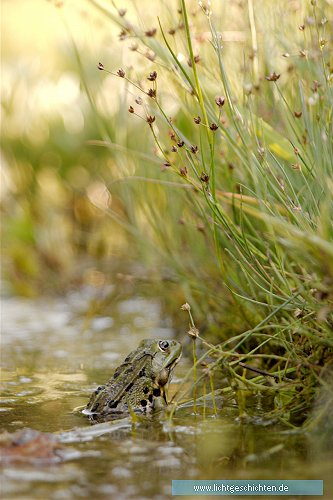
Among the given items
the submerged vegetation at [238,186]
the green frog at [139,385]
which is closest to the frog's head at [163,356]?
the green frog at [139,385]

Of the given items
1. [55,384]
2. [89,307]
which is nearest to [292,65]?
[55,384]

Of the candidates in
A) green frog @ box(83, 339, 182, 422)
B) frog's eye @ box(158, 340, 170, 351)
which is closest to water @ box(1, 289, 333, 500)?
green frog @ box(83, 339, 182, 422)

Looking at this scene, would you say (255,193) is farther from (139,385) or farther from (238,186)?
(139,385)

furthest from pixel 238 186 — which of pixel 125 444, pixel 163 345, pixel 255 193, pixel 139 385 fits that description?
pixel 125 444

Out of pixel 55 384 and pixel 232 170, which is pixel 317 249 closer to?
pixel 232 170

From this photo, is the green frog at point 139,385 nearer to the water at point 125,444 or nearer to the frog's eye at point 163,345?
the frog's eye at point 163,345
